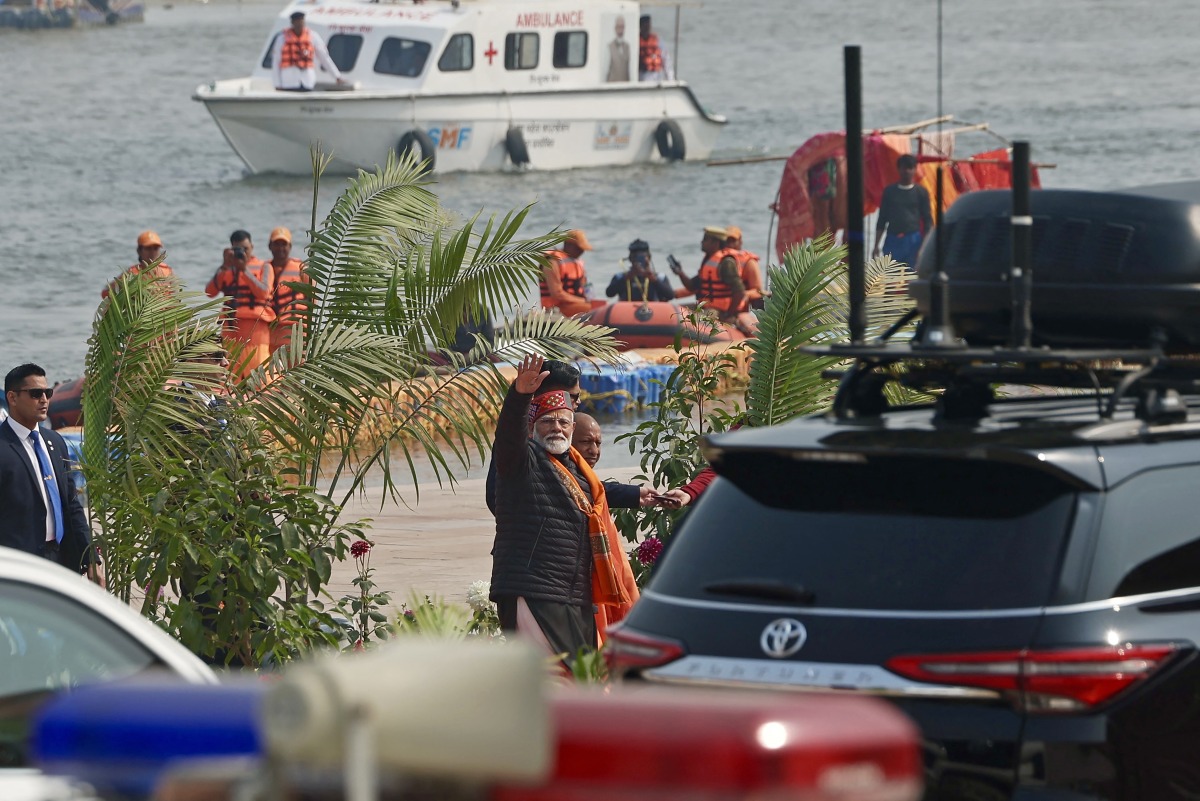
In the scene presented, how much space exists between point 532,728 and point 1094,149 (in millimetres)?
55795

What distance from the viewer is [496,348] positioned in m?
8.78

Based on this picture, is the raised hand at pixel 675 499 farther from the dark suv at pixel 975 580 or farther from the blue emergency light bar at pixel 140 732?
the blue emergency light bar at pixel 140 732

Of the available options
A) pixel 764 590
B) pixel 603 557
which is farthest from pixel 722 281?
pixel 764 590

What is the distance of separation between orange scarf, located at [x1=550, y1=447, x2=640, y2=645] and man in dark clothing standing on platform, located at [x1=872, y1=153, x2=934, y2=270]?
15.3 metres

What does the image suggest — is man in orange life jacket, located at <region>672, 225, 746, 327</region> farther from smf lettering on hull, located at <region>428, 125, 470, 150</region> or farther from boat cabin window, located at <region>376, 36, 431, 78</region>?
smf lettering on hull, located at <region>428, 125, 470, 150</region>

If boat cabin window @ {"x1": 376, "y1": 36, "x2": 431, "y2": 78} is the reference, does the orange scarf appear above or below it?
below

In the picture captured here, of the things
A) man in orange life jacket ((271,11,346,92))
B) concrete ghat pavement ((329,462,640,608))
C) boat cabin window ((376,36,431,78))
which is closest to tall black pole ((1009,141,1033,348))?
concrete ghat pavement ((329,462,640,608))

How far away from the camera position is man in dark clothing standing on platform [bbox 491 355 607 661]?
7508mm

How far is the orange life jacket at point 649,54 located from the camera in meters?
44.1

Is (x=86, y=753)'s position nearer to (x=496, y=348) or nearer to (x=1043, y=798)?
(x=1043, y=798)

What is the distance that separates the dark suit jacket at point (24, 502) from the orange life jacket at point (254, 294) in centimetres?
921

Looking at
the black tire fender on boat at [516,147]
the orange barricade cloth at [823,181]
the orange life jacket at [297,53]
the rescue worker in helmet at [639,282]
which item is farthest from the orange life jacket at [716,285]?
the black tire fender on boat at [516,147]

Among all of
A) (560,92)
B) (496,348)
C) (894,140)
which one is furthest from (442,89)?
(496,348)

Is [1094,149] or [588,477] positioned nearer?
[588,477]
